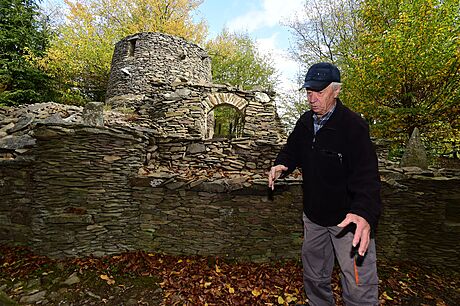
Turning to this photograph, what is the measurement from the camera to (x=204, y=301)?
10.3 ft

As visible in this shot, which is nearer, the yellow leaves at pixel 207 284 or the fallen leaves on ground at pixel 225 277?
the fallen leaves on ground at pixel 225 277

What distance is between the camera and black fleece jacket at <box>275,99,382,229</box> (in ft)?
4.97

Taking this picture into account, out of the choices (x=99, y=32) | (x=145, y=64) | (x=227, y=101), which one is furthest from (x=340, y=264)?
(x=99, y=32)

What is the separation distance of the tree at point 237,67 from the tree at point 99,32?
5.82 feet

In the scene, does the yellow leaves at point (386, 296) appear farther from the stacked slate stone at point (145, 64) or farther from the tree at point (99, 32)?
the tree at point (99, 32)

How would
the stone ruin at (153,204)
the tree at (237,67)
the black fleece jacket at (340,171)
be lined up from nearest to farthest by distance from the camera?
the black fleece jacket at (340,171), the stone ruin at (153,204), the tree at (237,67)

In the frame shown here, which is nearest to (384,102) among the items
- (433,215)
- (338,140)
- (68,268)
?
(433,215)

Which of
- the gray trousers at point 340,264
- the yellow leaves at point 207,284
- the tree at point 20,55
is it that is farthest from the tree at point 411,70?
the tree at point 20,55

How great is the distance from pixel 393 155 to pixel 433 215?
5035 mm

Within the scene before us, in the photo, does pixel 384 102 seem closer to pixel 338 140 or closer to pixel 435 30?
pixel 435 30

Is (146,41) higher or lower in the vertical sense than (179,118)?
higher

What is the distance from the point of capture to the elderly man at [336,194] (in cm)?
152

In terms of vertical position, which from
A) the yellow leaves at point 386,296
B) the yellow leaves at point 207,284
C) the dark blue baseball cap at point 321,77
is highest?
the dark blue baseball cap at point 321,77

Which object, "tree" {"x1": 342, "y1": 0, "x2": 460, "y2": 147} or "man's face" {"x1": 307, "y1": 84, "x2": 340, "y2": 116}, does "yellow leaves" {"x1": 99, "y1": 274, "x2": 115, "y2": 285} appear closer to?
"man's face" {"x1": 307, "y1": 84, "x2": 340, "y2": 116}
